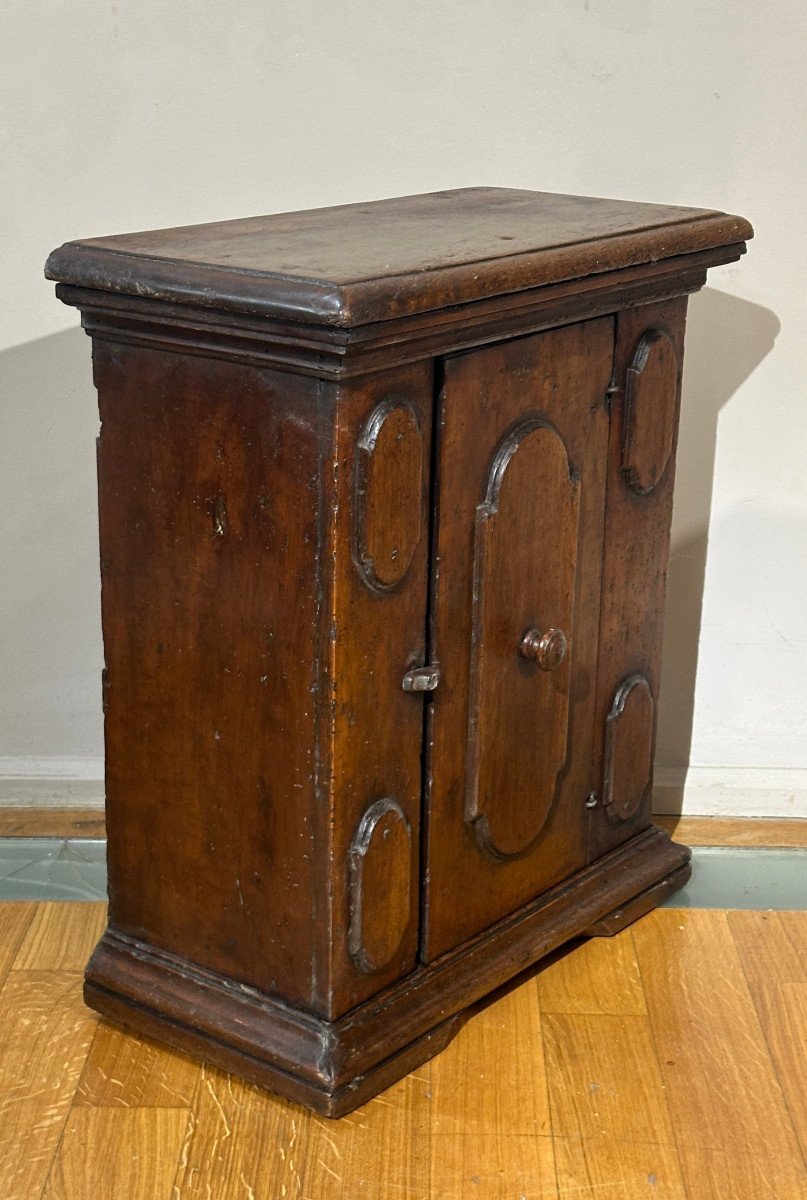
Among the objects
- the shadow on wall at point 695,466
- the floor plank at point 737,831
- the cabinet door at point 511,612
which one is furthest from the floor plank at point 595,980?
the shadow on wall at point 695,466

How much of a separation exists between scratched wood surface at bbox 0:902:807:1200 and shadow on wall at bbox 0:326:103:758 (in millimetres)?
558

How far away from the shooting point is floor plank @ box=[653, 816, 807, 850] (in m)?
2.85

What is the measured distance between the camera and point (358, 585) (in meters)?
1.87

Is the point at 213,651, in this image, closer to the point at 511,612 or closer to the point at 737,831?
the point at 511,612

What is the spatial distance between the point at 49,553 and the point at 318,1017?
108cm

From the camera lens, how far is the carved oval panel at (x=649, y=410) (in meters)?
2.26

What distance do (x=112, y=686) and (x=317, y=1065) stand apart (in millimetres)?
532

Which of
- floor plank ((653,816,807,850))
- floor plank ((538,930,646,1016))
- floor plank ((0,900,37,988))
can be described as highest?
floor plank ((538,930,646,1016))

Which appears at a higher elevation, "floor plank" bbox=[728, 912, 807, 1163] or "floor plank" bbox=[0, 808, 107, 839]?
"floor plank" bbox=[728, 912, 807, 1163]

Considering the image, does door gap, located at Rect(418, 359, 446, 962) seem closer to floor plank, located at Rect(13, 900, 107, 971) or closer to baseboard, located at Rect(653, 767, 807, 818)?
floor plank, located at Rect(13, 900, 107, 971)

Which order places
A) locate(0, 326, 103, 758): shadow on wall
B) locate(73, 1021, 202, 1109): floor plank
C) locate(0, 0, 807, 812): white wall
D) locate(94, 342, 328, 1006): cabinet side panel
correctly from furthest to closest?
locate(0, 326, 103, 758): shadow on wall → locate(0, 0, 807, 812): white wall → locate(73, 1021, 202, 1109): floor plank → locate(94, 342, 328, 1006): cabinet side panel

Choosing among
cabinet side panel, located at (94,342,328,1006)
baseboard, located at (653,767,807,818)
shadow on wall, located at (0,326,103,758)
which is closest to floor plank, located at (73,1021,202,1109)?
cabinet side panel, located at (94,342,328,1006)

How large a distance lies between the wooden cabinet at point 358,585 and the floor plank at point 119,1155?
0.12 m

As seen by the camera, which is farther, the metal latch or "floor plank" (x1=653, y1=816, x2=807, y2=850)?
"floor plank" (x1=653, y1=816, x2=807, y2=850)
